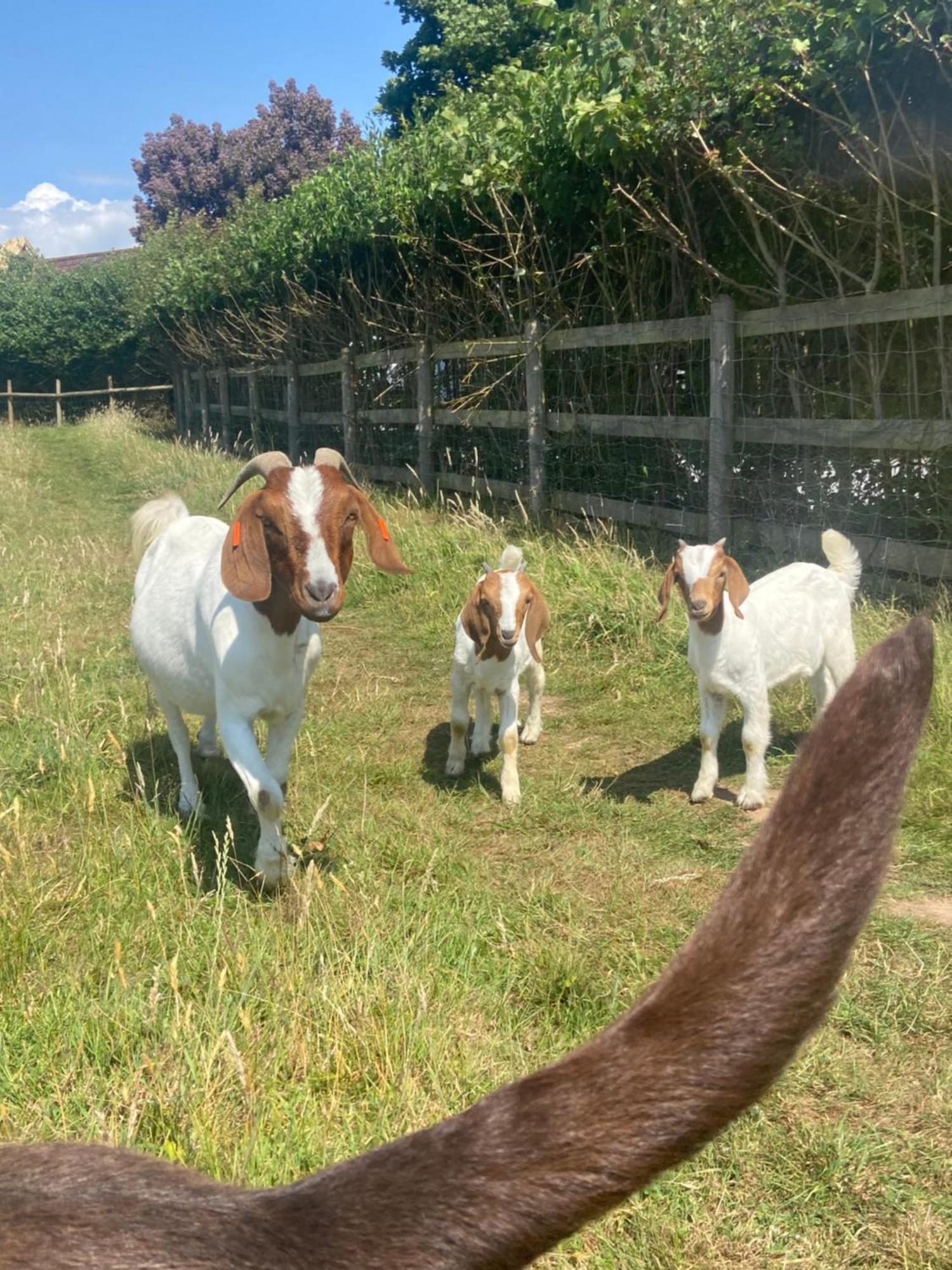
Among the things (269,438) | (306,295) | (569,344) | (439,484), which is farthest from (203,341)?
(569,344)

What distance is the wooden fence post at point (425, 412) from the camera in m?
13.2

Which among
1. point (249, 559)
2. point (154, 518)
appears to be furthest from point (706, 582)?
point (154, 518)

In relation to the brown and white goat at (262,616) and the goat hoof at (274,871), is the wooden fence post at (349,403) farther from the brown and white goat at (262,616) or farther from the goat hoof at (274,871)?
the goat hoof at (274,871)

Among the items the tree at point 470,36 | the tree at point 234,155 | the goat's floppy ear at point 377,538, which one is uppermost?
the tree at point 234,155

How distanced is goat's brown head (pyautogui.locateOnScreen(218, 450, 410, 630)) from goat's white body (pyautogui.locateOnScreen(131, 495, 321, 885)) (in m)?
0.24

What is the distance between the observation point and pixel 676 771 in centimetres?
577

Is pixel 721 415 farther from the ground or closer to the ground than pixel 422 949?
farther from the ground

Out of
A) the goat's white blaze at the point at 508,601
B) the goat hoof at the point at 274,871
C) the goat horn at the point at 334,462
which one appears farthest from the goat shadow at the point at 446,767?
the goat horn at the point at 334,462

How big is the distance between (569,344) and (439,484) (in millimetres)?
3301

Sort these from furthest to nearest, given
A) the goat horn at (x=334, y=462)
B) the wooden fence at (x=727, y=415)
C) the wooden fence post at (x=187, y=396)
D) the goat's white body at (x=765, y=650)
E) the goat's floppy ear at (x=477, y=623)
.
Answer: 1. the wooden fence post at (x=187, y=396)
2. the wooden fence at (x=727, y=415)
3. the goat's floppy ear at (x=477, y=623)
4. the goat's white body at (x=765, y=650)
5. the goat horn at (x=334, y=462)

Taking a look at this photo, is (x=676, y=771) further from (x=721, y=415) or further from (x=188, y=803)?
(x=721, y=415)

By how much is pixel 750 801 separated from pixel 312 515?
8.35 feet

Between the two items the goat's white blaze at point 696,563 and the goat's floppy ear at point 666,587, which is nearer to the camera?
the goat's white blaze at point 696,563

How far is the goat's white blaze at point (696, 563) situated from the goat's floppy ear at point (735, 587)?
4.4 inches
